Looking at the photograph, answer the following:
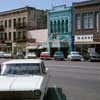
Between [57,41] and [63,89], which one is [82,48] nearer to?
[57,41]

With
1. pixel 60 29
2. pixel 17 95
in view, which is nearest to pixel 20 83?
pixel 17 95

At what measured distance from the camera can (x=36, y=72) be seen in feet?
34.9

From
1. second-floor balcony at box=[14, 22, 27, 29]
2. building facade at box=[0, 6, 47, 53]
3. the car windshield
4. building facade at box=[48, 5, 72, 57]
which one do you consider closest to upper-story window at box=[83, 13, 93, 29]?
building facade at box=[48, 5, 72, 57]

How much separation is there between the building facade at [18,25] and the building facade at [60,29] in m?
7.15

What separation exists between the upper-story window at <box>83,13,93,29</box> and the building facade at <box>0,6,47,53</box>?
52.4ft

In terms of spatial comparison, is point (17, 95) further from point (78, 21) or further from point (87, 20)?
point (78, 21)

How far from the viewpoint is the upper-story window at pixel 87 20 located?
172 feet

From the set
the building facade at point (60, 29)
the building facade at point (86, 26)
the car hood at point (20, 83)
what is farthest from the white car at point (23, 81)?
the building facade at point (60, 29)

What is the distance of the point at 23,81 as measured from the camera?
913 centimetres

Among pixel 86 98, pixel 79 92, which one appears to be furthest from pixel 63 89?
pixel 86 98

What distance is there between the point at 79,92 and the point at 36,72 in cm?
294

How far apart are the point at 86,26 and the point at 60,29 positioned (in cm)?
611

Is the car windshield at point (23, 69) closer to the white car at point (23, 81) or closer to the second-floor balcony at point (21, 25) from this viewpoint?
the white car at point (23, 81)

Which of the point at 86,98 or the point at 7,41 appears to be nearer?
the point at 86,98
